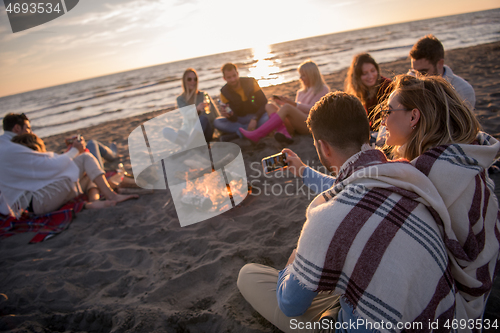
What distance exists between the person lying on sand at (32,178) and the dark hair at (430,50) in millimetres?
4411

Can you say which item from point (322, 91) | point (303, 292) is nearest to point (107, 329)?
point (303, 292)

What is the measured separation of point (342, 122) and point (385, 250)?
2.08ft

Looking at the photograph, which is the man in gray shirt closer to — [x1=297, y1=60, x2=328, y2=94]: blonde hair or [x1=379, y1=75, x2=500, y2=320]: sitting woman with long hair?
[x1=297, y1=60, x2=328, y2=94]: blonde hair

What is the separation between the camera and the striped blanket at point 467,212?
3.81ft

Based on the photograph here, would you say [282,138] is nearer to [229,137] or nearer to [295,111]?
[295,111]

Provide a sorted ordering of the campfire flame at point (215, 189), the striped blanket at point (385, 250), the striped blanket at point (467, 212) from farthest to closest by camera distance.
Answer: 1. the campfire flame at point (215, 189)
2. the striped blanket at point (467, 212)
3. the striped blanket at point (385, 250)

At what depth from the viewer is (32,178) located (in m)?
3.79

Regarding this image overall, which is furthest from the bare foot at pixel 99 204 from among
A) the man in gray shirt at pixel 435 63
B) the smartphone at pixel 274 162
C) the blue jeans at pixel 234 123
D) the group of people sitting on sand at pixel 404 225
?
the man in gray shirt at pixel 435 63

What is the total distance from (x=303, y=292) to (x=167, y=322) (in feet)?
4.31

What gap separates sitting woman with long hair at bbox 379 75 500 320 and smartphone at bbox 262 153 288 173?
2.99 ft

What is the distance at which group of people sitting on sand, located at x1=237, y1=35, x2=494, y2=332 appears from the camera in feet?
3.44

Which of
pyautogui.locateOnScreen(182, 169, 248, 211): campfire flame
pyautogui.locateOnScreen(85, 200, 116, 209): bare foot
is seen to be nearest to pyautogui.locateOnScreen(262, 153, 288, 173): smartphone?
pyautogui.locateOnScreen(182, 169, 248, 211): campfire flame

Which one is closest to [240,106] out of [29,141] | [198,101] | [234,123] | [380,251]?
[234,123]

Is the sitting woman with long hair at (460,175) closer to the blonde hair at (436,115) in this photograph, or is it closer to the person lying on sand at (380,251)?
the blonde hair at (436,115)
